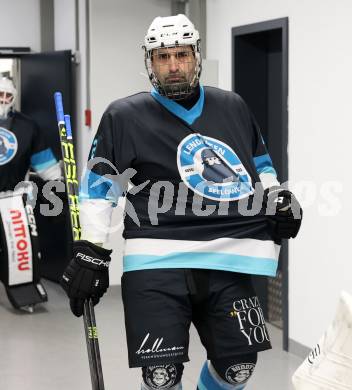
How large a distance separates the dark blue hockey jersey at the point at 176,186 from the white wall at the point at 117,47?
3471 mm

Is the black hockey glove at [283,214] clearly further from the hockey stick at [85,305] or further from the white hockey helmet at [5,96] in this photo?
the white hockey helmet at [5,96]

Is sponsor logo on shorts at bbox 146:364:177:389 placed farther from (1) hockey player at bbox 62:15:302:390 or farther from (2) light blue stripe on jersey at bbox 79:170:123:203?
(2) light blue stripe on jersey at bbox 79:170:123:203

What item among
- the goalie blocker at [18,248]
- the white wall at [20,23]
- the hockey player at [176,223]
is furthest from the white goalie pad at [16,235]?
the hockey player at [176,223]

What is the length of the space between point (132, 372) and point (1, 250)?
1796mm

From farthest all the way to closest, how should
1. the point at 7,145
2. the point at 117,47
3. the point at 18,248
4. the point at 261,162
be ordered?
the point at 117,47
the point at 7,145
the point at 18,248
the point at 261,162

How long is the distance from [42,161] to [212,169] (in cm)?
321

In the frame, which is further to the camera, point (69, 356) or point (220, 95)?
point (69, 356)

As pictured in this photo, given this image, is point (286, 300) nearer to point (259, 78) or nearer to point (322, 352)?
point (259, 78)

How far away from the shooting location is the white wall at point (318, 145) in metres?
4.23

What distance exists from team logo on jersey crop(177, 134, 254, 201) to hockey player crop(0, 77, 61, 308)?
3.10m

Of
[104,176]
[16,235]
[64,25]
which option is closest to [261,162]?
[104,176]

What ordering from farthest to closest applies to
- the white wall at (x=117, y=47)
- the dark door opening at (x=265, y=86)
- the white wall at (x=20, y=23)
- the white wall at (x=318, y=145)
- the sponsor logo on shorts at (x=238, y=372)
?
the white wall at (x=20, y=23)
the white wall at (x=117, y=47)
the dark door opening at (x=265, y=86)
the white wall at (x=318, y=145)
the sponsor logo on shorts at (x=238, y=372)

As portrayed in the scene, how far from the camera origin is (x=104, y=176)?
290 centimetres

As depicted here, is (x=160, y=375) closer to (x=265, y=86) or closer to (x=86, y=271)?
(x=86, y=271)
